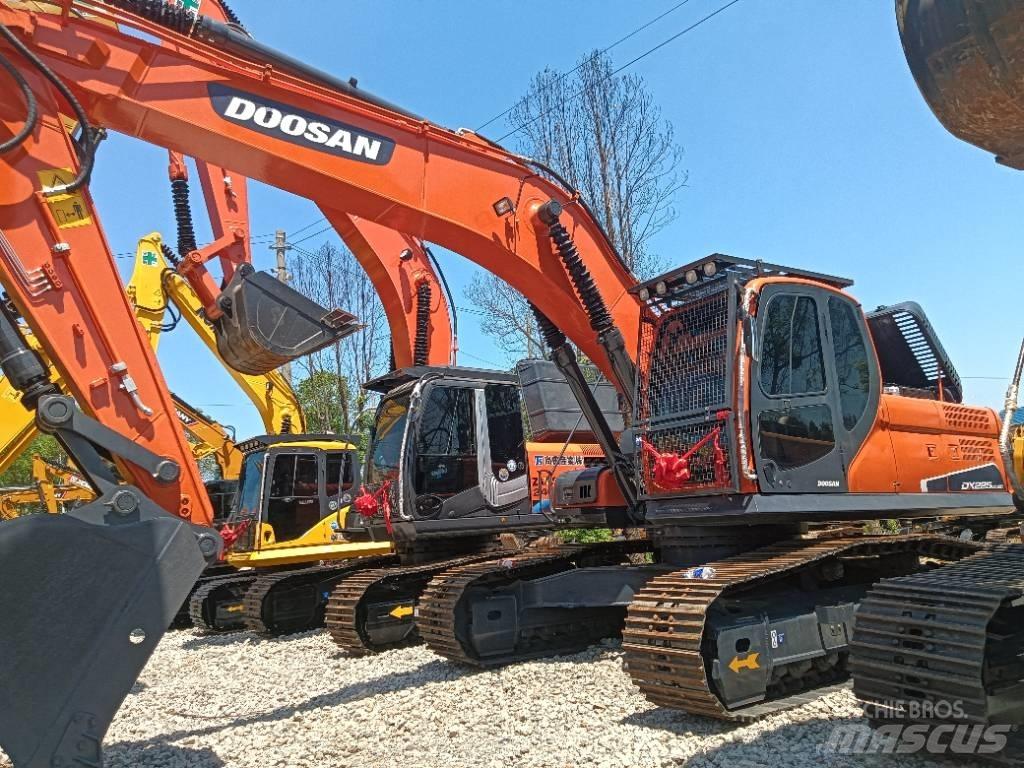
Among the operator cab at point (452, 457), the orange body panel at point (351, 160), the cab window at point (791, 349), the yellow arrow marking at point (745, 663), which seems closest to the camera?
the yellow arrow marking at point (745, 663)

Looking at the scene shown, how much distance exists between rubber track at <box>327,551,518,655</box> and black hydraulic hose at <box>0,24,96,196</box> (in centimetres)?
465

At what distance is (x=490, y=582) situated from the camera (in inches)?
271

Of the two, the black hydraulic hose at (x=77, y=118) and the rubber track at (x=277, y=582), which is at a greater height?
the black hydraulic hose at (x=77, y=118)

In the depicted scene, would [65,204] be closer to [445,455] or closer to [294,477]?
[445,455]

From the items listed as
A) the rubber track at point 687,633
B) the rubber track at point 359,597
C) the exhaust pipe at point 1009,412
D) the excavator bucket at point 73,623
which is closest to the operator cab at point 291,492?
the rubber track at point 359,597

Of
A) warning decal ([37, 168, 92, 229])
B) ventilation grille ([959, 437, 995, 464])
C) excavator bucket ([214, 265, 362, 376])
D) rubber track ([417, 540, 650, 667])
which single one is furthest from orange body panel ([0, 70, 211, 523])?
ventilation grille ([959, 437, 995, 464])

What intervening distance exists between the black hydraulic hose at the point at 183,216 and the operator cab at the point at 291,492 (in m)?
3.39

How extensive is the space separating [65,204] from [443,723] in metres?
3.71

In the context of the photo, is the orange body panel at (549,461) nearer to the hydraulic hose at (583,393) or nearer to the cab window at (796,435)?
the hydraulic hose at (583,393)

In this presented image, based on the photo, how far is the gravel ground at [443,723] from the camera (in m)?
4.32

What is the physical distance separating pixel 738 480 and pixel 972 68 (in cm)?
→ 388

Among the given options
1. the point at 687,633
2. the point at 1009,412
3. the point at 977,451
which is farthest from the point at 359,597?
the point at 1009,412

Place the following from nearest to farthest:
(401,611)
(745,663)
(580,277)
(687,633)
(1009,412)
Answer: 1. (1009,412)
2. (687,633)
3. (745,663)
4. (580,277)
5. (401,611)

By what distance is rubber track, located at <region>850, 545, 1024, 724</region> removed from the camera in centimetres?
337
